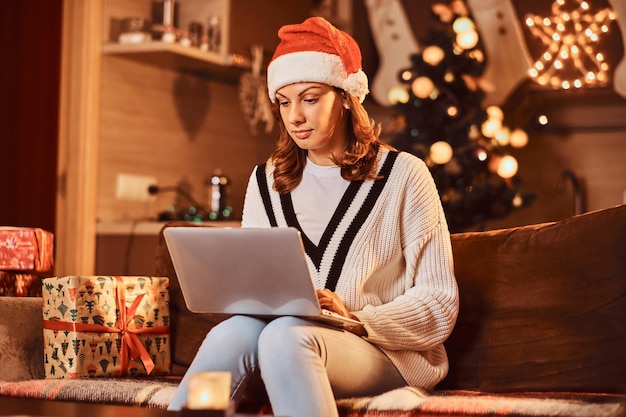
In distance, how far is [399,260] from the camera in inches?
87.4

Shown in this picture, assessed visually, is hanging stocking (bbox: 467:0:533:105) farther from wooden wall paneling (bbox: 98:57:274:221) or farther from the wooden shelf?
wooden wall paneling (bbox: 98:57:274:221)

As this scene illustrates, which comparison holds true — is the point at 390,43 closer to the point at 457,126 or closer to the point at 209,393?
the point at 457,126

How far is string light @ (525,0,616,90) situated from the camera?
4691 mm

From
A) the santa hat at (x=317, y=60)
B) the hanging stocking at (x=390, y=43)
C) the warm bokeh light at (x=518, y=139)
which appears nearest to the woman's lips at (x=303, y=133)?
the santa hat at (x=317, y=60)

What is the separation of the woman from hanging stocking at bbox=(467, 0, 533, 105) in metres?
2.56

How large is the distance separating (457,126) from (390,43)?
34.7 inches

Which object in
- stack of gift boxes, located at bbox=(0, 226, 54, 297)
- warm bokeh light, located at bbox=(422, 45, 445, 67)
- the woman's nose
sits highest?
warm bokeh light, located at bbox=(422, 45, 445, 67)

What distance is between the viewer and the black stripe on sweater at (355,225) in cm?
220

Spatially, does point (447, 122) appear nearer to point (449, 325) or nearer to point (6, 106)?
point (6, 106)

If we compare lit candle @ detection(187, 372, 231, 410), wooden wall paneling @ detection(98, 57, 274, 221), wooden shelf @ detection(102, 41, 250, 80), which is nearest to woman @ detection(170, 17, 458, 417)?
lit candle @ detection(187, 372, 231, 410)

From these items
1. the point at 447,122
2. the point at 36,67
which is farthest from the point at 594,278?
the point at 36,67

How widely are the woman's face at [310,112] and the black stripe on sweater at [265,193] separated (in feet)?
0.54

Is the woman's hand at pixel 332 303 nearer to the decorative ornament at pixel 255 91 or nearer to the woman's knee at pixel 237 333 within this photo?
the woman's knee at pixel 237 333

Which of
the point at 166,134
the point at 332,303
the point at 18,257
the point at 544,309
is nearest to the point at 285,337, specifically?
the point at 332,303
